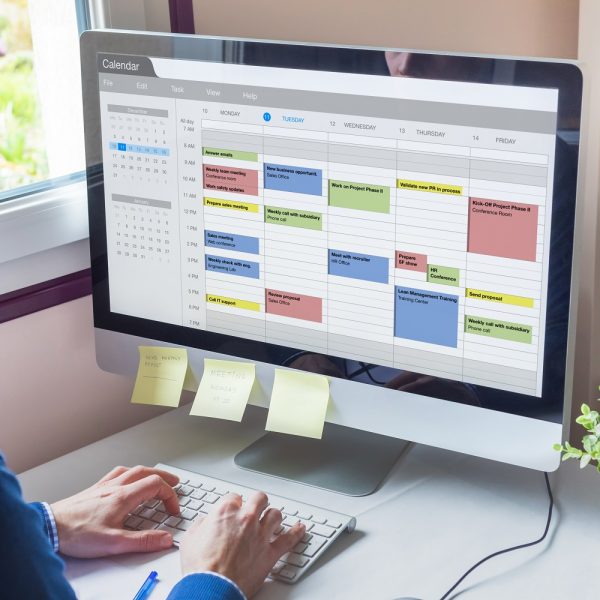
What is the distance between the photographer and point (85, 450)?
1245mm

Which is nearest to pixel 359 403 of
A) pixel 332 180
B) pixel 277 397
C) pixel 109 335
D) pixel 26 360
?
pixel 277 397

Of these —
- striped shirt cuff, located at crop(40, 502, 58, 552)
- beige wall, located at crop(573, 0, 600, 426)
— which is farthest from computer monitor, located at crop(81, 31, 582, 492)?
beige wall, located at crop(573, 0, 600, 426)

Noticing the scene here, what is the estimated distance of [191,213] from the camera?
1.11 meters

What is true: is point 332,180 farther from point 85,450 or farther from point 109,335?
point 85,450

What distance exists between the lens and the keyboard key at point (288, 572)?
0.94 m

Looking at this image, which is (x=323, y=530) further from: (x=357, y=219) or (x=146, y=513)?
(x=357, y=219)

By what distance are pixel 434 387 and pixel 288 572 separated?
9.7 inches

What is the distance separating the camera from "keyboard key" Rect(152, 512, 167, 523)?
3.39 ft

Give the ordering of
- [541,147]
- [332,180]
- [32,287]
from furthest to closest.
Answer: [32,287] < [332,180] < [541,147]

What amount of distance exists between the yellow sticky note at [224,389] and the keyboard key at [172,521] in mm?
147

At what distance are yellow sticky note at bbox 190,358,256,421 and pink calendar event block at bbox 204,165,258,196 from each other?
0.69ft

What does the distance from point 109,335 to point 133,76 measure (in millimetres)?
336

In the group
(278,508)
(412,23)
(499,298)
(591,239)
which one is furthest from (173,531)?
(412,23)

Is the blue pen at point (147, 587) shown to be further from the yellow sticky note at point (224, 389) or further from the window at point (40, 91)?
the window at point (40, 91)
